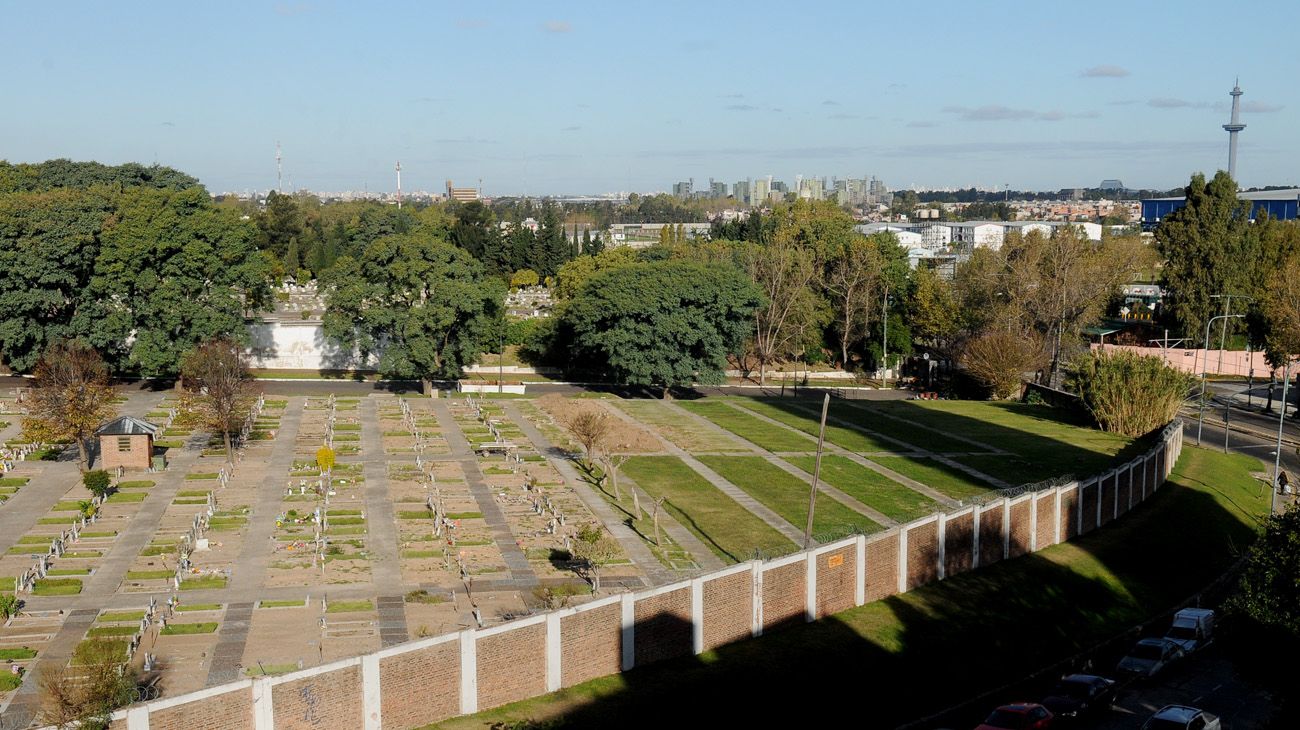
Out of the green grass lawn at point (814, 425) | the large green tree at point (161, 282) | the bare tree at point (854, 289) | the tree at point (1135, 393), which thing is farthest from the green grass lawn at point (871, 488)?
the bare tree at point (854, 289)

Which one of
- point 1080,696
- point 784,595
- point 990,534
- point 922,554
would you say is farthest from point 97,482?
point 1080,696

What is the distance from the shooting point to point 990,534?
33.2 metres

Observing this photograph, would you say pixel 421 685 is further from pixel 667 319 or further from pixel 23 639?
pixel 667 319

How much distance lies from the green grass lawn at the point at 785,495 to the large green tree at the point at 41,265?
3428cm

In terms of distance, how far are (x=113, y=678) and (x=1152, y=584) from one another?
28.1 meters

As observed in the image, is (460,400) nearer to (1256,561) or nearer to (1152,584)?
(1152,584)

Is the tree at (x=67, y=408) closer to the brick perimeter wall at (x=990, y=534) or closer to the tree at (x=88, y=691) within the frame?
the tree at (x=88, y=691)

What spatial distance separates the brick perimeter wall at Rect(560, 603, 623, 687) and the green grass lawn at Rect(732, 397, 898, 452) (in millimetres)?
28412

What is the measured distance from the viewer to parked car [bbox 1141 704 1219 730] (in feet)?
69.5

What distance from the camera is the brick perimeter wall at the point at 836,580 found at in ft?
90.7

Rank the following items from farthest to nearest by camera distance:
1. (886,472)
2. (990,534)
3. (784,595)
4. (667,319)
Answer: (667,319), (886,472), (990,534), (784,595)

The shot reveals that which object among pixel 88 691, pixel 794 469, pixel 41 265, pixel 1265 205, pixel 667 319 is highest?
pixel 1265 205

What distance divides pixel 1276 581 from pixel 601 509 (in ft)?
70.1

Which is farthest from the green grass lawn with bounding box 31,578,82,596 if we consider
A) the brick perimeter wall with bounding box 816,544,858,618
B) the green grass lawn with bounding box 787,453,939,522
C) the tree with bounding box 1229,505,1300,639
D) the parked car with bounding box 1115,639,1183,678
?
the tree with bounding box 1229,505,1300,639
